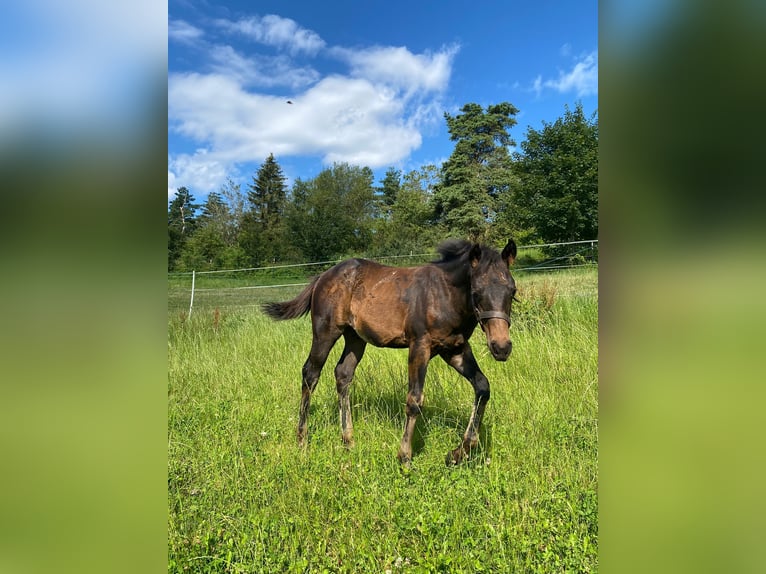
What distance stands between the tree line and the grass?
1389 centimetres

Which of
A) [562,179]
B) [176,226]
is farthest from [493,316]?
[562,179]

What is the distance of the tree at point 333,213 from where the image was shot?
109 feet

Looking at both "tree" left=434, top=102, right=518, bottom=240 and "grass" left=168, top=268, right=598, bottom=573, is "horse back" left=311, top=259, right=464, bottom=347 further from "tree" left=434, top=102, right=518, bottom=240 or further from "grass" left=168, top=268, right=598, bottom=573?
"tree" left=434, top=102, right=518, bottom=240

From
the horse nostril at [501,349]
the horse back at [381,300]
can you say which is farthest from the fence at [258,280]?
the horse nostril at [501,349]

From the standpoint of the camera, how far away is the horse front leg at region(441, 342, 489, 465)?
3627mm

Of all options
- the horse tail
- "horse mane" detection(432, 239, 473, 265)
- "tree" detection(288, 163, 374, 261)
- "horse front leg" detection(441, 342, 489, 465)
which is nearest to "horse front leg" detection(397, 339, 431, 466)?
"horse front leg" detection(441, 342, 489, 465)

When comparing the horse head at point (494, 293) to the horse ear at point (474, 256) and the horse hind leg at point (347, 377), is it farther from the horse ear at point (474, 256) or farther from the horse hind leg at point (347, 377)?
the horse hind leg at point (347, 377)

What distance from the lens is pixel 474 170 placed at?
39281 mm
